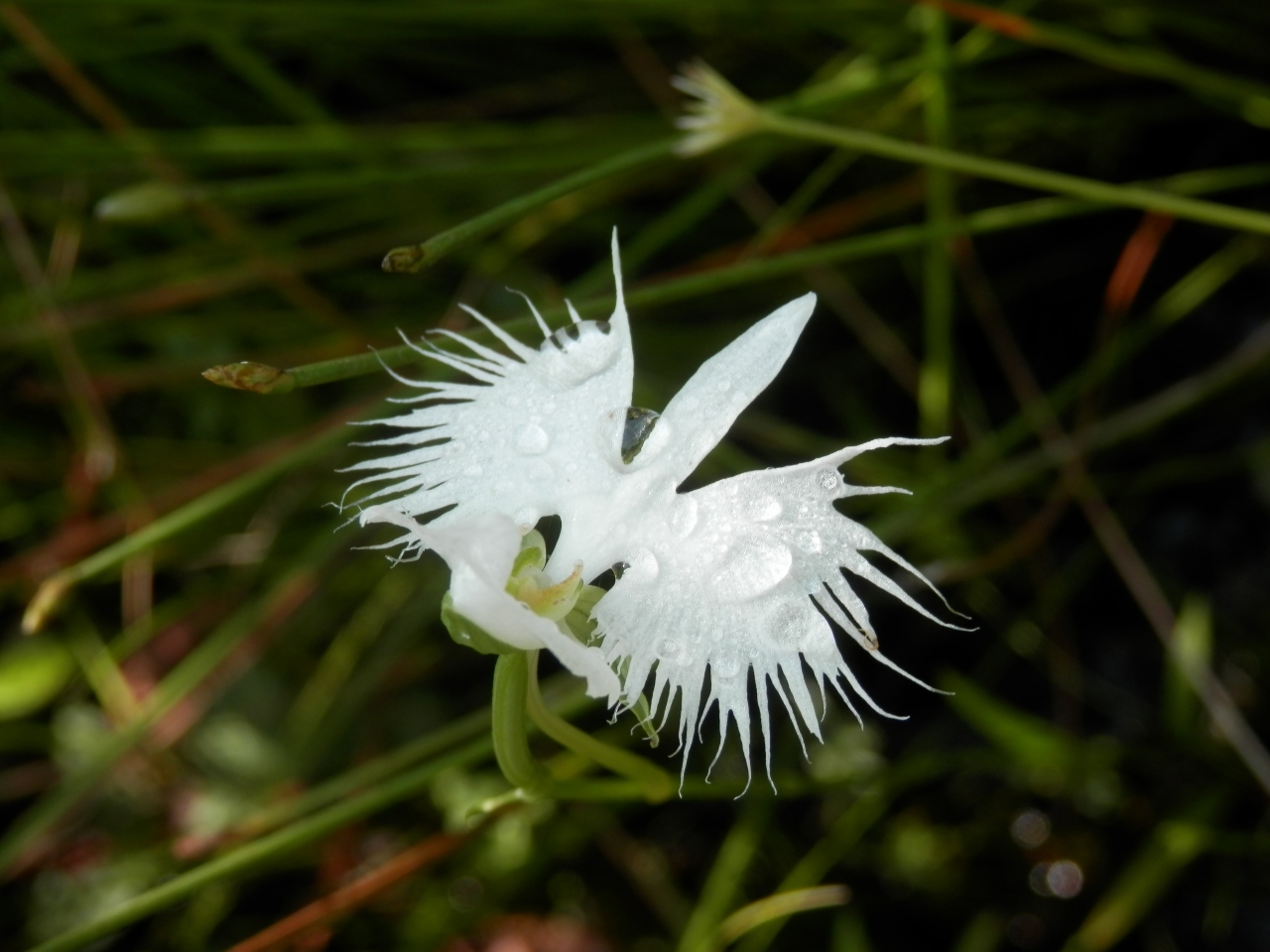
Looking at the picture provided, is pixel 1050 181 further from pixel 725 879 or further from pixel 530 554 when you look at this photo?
pixel 725 879

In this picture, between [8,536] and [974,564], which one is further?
[8,536]

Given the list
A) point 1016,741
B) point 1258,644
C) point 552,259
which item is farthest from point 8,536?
point 1258,644

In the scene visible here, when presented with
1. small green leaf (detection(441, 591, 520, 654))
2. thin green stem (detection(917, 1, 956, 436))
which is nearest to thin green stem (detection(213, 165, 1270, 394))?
thin green stem (detection(917, 1, 956, 436))

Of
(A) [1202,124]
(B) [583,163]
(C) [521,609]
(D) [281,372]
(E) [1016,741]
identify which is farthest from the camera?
(A) [1202,124]

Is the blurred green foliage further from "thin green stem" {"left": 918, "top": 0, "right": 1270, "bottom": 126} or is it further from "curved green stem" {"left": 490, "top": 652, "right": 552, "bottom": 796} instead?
"curved green stem" {"left": 490, "top": 652, "right": 552, "bottom": 796}

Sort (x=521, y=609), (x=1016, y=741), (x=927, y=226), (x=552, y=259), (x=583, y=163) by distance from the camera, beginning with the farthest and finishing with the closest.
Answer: (x=552, y=259)
(x=583, y=163)
(x=1016, y=741)
(x=927, y=226)
(x=521, y=609)

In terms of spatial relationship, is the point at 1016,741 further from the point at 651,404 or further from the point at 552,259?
the point at 552,259

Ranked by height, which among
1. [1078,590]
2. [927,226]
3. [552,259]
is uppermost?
[927,226]
